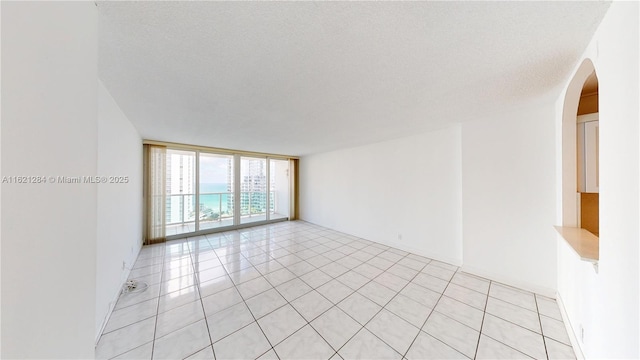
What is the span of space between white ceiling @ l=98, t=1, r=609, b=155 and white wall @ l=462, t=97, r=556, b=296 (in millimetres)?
431

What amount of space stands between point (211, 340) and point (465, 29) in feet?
9.43

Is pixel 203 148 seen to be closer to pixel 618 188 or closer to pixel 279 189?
pixel 279 189

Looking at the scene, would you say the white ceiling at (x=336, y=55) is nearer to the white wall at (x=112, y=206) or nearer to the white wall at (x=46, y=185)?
the white wall at (x=112, y=206)

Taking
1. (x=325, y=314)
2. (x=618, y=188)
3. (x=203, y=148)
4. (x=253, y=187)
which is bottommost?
(x=325, y=314)

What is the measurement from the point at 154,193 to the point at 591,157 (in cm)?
625

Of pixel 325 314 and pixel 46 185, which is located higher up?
pixel 46 185

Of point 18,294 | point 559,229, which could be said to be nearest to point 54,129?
point 18,294

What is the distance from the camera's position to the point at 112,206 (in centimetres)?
211

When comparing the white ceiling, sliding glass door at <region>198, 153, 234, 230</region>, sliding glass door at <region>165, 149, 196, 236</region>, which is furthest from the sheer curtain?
the white ceiling

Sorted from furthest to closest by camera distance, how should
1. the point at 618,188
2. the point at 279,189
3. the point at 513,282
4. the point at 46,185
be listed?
the point at 279,189
the point at 513,282
the point at 618,188
the point at 46,185

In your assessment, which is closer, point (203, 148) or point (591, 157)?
point (591, 157)

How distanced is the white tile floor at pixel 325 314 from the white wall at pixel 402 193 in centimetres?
49

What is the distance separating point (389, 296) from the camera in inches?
89.5

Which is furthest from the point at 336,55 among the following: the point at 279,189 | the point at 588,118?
the point at 279,189
